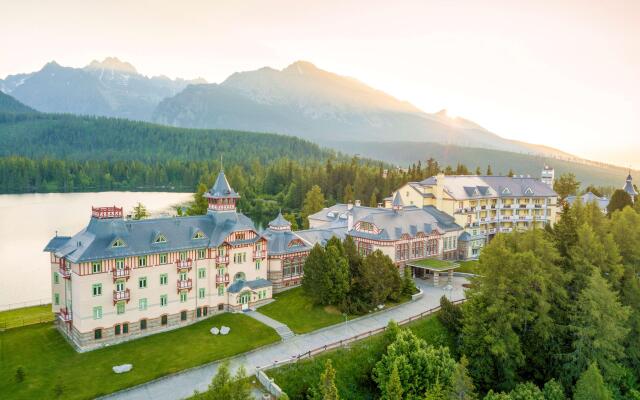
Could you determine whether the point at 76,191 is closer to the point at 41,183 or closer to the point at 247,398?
the point at 41,183

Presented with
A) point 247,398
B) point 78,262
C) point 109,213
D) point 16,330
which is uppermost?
point 109,213

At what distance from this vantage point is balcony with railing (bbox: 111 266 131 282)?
42.6 m

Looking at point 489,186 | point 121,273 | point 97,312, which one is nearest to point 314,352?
point 121,273

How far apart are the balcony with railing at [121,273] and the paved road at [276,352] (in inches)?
442

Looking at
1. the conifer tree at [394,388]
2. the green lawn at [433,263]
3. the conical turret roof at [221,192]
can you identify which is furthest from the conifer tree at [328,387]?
the green lawn at [433,263]

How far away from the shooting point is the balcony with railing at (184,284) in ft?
155

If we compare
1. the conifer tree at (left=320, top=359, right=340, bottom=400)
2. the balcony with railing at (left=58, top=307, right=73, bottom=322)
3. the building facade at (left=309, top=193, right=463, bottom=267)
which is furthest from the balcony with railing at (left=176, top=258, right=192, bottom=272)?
the building facade at (left=309, top=193, right=463, bottom=267)

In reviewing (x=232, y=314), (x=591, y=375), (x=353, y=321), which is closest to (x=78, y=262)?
(x=232, y=314)

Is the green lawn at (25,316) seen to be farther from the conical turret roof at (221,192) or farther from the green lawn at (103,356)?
the conical turret roof at (221,192)

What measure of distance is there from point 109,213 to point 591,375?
44406 mm

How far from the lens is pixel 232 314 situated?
4991 centimetres

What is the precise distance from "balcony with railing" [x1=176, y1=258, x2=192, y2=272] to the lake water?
22.8m

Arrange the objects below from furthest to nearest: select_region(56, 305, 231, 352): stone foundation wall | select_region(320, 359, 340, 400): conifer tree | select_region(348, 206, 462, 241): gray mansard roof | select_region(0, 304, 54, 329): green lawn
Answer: select_region(348, 206, 462, 241): gray mansard roof, select_region(0, 304, 54, 329): green lawn, select_region(56, 305, 231, 352): stone foundation wall, select_region(320, 359, 340, 400): conifer tree

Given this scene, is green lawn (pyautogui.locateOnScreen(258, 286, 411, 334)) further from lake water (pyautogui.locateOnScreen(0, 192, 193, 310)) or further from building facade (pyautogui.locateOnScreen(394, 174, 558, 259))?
lake water (pyautogui.locateOnScreen(0, 192, 193, 310))
